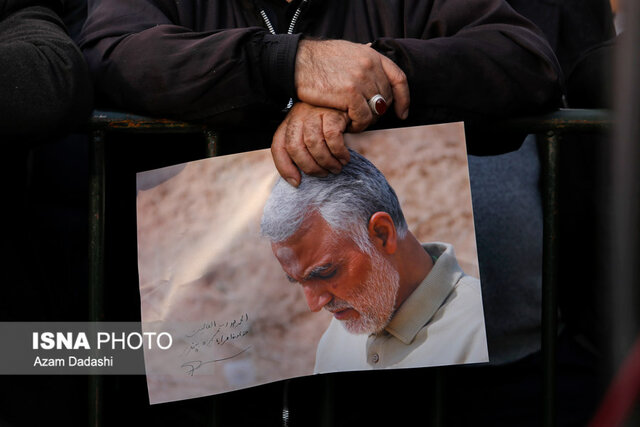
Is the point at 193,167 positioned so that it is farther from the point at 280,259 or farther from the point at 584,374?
the point at 584,374

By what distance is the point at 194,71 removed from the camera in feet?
4.77

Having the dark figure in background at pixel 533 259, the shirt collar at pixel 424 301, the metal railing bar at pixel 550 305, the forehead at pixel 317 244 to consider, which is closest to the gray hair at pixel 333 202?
the forehead at pixel 317 244

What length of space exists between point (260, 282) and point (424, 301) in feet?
1.02

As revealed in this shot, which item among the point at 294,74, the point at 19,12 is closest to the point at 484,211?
the point at 294,74

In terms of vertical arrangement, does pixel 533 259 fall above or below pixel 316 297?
above

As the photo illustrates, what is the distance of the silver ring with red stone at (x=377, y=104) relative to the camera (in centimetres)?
141

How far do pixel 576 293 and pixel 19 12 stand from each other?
1.90 metres

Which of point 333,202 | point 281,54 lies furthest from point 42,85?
point 333,202

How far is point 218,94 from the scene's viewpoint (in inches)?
56.9

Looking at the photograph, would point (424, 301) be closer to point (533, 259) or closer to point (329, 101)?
point (329, 101)

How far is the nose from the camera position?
1413mm

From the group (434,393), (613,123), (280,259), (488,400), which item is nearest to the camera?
(613,123)

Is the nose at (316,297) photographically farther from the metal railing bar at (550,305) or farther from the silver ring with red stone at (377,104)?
the metal railing bar at (550,305)

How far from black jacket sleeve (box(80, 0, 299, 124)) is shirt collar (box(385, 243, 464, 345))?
0.43 m
